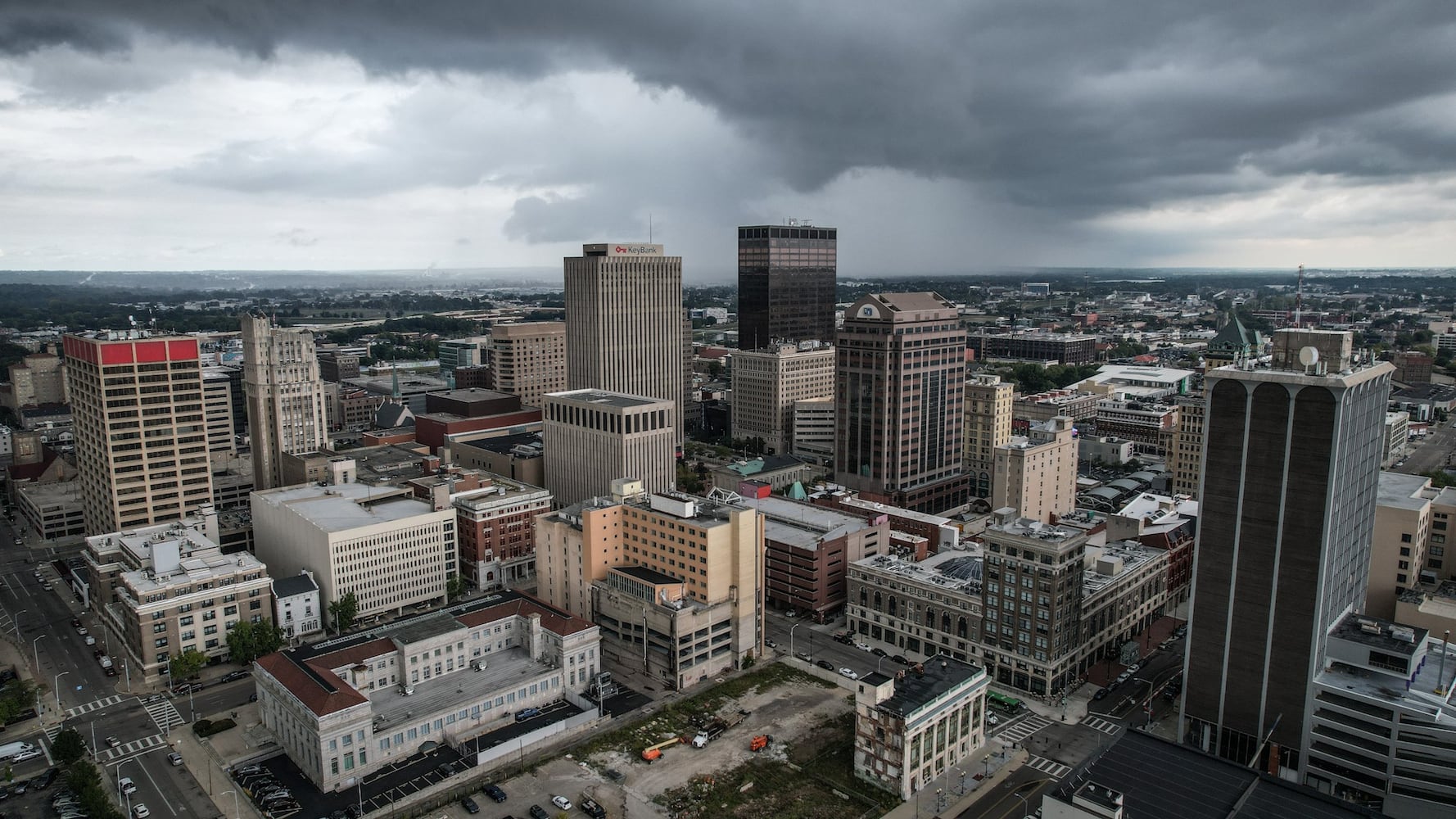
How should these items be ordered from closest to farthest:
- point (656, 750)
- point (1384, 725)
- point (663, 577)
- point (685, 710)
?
1. point (1384, 725)
2. point (656, 750)
3. point (685, 710)
4. point (663, 577)

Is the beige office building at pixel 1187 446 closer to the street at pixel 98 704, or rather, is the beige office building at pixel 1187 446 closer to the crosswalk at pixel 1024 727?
the crosswalk at pixel 1024 727

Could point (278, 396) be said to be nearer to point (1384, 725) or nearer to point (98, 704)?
point (98, 704)

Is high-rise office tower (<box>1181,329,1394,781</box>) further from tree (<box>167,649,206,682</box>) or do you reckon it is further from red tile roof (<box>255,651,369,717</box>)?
tree (<box>167,649,206,682</box>)

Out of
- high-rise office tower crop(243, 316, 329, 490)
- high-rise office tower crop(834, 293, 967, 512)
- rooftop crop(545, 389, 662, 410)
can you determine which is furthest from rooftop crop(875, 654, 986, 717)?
high-rise office tower crop(243, 316, 329, 490)

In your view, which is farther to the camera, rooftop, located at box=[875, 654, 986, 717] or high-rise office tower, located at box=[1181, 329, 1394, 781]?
rooftop, located at box=[875, 654, 986, 717]

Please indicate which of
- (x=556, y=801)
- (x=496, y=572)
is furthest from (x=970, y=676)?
(x=496, y=572)

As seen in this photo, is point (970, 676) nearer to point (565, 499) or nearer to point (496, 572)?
point (496, 572)

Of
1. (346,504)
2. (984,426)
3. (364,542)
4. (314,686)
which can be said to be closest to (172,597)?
(364,542)
